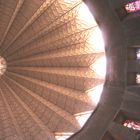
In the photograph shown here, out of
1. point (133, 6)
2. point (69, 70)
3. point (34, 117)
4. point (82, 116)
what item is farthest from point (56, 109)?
point (133, 6)

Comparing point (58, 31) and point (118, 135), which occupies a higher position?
point (58, 31)

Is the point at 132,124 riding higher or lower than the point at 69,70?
lower

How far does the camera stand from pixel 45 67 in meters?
32.7

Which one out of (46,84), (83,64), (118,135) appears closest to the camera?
(118,135)

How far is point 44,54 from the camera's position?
3222cm

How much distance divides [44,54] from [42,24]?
2.98 meters

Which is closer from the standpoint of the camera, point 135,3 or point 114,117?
point 135,3

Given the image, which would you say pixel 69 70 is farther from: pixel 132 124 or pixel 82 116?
pixel 132 124

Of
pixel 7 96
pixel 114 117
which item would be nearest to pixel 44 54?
pixel 7 96

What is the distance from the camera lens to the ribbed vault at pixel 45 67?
90.4 ft

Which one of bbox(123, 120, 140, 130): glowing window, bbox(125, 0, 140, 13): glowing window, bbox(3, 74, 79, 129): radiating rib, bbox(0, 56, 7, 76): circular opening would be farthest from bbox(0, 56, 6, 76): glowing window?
bbox(125, 0, 140, 13): glowing window

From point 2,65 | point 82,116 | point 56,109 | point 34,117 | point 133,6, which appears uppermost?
point 133,6

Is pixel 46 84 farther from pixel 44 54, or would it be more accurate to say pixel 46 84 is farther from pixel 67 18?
pixel 67 18

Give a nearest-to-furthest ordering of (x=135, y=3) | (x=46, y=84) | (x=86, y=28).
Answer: (x=135, y=3)
(x=86, y=28)
(x=46, y=84)
